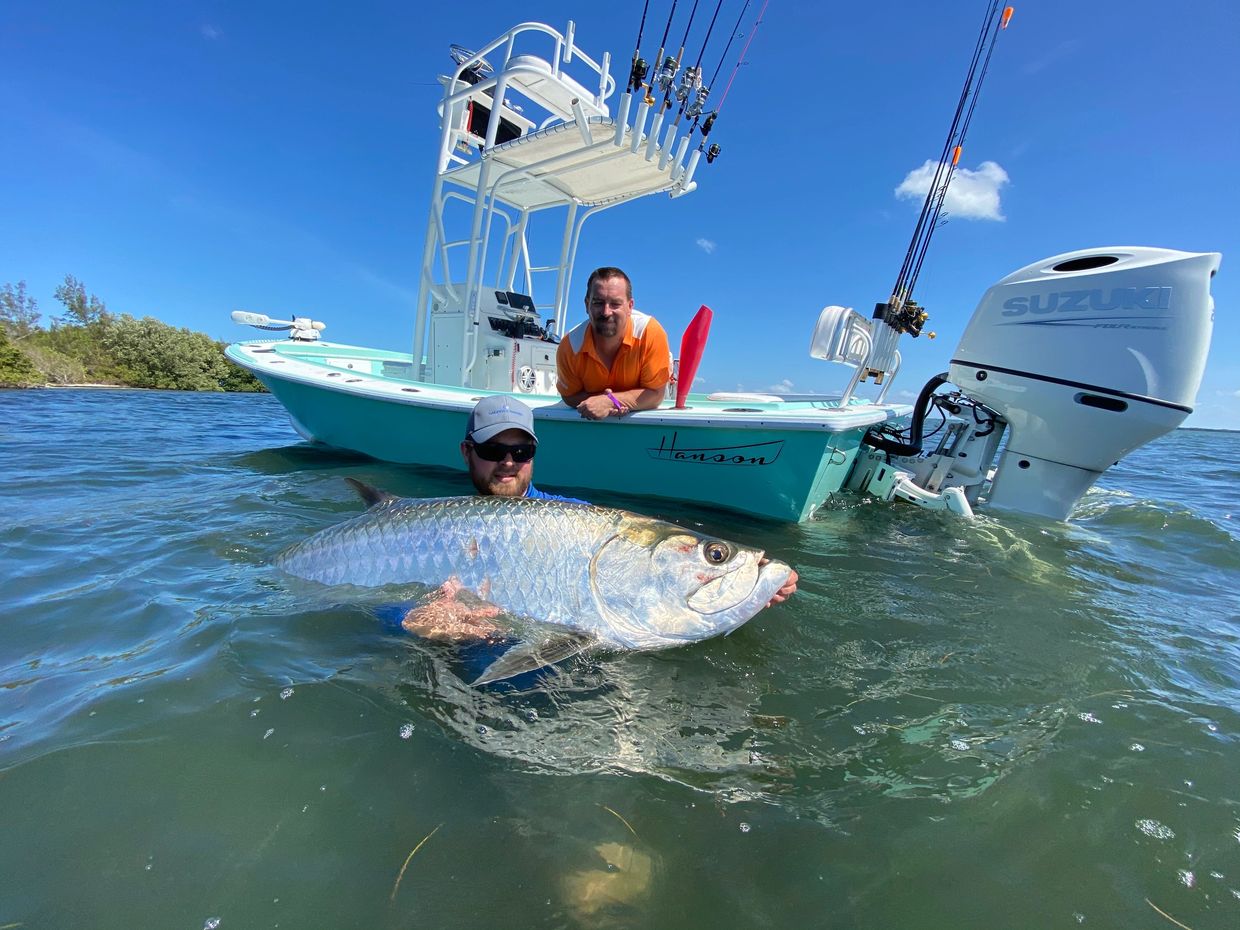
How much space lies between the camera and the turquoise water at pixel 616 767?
1.43 meters

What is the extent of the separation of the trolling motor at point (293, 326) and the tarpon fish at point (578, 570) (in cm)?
1097

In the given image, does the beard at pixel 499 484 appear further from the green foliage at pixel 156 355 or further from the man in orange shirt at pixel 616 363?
the green foliage at pixel 156 355

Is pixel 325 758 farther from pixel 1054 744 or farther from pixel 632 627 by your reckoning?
pixel 1054 744

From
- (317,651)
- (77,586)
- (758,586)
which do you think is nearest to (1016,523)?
(758,586)

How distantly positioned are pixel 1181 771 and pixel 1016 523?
4.17 metres

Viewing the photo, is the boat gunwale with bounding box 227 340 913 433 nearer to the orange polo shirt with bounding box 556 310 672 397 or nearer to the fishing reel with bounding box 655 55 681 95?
the orange polo shirt with bounding box 556 310 672 397

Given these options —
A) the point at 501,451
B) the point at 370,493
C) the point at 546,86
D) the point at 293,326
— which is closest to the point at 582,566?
the point at 501,451

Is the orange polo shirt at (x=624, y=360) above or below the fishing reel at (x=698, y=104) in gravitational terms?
below

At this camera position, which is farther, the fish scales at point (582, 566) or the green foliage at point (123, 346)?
the green foliage at point (123, 346)

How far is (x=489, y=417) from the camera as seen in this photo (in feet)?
9.46

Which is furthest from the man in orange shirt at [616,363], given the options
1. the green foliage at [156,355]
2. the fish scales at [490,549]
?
the green foliage at [156,355]

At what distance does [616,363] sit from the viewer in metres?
5.16

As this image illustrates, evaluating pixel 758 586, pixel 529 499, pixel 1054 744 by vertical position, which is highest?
pixel 529 499

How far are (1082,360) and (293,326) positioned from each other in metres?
13.8
